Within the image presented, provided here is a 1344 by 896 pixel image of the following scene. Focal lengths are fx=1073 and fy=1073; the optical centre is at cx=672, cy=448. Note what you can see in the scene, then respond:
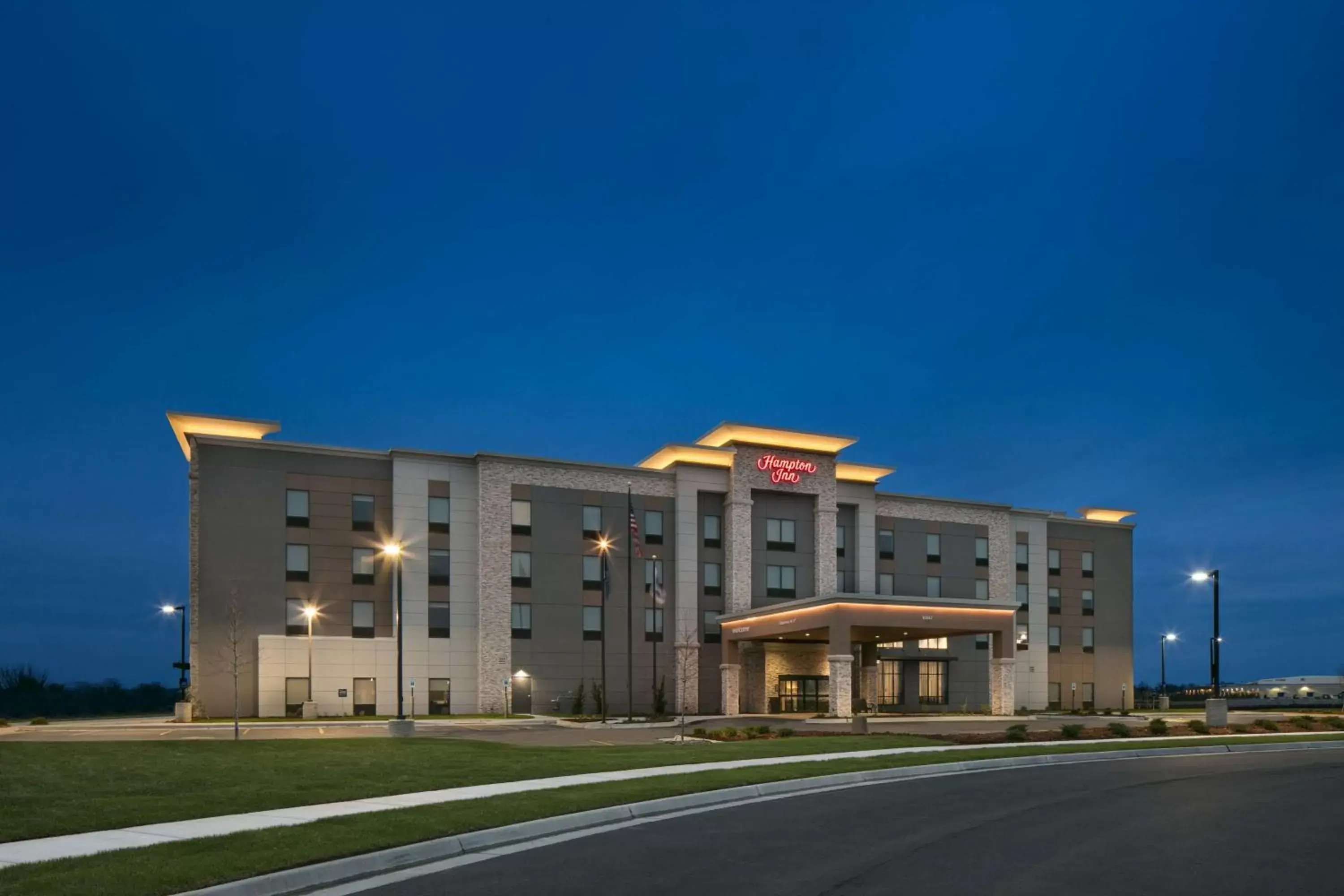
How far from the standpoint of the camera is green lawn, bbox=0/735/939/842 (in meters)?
14.4

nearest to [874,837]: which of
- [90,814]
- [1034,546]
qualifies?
[90,814]

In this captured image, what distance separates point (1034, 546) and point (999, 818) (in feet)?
215

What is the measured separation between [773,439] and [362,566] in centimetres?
2570

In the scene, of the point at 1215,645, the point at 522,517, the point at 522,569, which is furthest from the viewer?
the point at 522,517

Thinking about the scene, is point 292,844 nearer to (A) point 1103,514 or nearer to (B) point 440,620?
(B) point 440,620

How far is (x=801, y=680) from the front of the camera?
217 ft

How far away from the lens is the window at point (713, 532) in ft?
215

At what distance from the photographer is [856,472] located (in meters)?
70.6

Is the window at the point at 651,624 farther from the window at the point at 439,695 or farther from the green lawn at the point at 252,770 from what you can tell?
the green lawn at the point at 252,770

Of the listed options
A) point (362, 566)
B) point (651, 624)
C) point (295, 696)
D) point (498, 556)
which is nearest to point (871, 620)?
point (651, 624)

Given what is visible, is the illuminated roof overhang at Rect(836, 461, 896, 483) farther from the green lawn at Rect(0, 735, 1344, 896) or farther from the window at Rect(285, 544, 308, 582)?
the green lawn at Rect(0, 735, 1344, 896)

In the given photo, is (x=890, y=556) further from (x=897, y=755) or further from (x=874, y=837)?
(x=874, y=837)

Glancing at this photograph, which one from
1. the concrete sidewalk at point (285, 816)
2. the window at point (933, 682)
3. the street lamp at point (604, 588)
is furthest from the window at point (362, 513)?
the concrete sidewalk at point (285, 816)

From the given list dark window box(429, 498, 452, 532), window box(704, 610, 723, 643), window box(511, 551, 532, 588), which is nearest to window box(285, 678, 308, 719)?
dark window box(429, 498, 452, 532)
